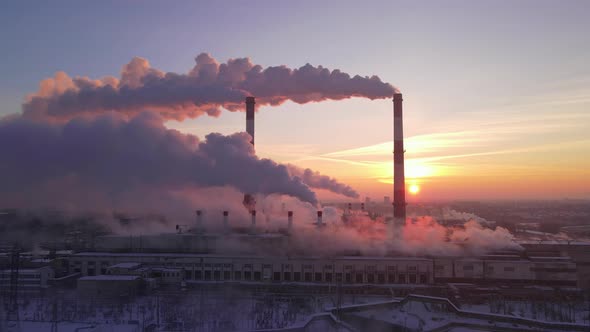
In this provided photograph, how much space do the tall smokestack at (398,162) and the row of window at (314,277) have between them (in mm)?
4826

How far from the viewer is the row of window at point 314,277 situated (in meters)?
20.5

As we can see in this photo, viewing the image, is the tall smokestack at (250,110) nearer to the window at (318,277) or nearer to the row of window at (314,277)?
the row of window at (314,277)

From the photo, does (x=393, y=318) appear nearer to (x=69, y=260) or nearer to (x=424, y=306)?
(x=424, y=306)

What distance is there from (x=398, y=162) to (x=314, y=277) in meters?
8.05

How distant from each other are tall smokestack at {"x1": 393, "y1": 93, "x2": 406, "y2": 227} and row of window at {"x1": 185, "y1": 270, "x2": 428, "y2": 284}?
4826 millimetres

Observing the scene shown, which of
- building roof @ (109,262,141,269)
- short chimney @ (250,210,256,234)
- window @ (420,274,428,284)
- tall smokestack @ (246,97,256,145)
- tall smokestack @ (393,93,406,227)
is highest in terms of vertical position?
tall smokestack @ (246,97,256,145)

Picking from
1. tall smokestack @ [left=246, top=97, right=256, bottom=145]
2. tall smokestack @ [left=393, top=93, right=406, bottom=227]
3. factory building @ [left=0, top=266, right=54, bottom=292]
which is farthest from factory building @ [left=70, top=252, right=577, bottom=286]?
tall smokestack @ [left=246, top=97, right=256, bottom=145]

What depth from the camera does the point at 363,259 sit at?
20.9 metres

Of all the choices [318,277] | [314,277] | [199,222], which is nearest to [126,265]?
[199,222]

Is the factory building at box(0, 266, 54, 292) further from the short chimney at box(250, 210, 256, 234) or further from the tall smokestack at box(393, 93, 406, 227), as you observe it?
the tall smokestack at box(393, 93, 406, 227)

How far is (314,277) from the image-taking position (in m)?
21.0

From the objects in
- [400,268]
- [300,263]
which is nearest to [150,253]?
[300,263]

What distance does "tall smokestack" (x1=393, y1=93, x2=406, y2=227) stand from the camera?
81.9ft

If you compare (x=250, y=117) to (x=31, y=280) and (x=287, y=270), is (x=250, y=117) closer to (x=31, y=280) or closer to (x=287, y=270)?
(x=287, y=270)
